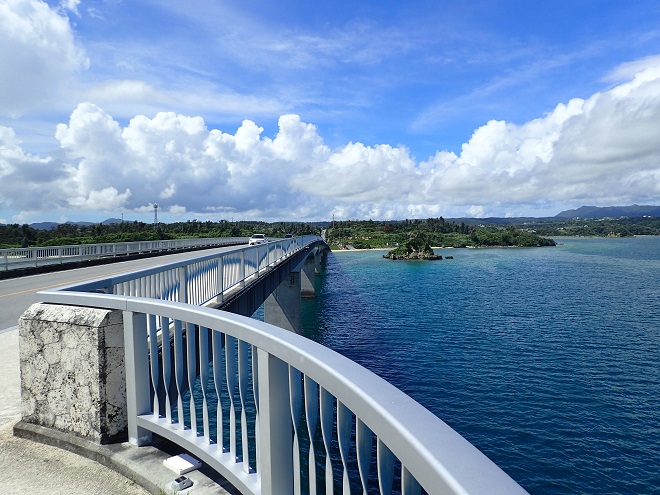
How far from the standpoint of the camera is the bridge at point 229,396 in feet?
5.46

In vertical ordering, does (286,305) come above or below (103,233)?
below

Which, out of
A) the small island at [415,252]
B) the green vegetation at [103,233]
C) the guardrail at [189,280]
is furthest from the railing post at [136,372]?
the small island at [415,252]

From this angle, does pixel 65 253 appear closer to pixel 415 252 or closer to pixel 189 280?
pixel 189 280

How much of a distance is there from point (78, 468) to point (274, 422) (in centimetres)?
215

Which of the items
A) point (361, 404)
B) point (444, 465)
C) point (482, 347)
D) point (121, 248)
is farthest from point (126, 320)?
point (121, 248)

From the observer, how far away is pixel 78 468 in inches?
152

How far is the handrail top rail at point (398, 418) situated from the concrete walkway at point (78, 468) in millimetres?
1377

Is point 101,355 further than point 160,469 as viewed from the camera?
Yes

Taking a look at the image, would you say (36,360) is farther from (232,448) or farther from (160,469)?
(232,448)

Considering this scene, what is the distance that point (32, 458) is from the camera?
404 centimetres

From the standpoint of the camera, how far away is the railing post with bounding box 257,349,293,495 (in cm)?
276

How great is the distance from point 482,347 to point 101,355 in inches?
1090

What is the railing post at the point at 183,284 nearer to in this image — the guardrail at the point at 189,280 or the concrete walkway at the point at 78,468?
the guardrail at the point at 189,280

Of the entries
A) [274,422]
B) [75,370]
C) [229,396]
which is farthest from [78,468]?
[274,422]
